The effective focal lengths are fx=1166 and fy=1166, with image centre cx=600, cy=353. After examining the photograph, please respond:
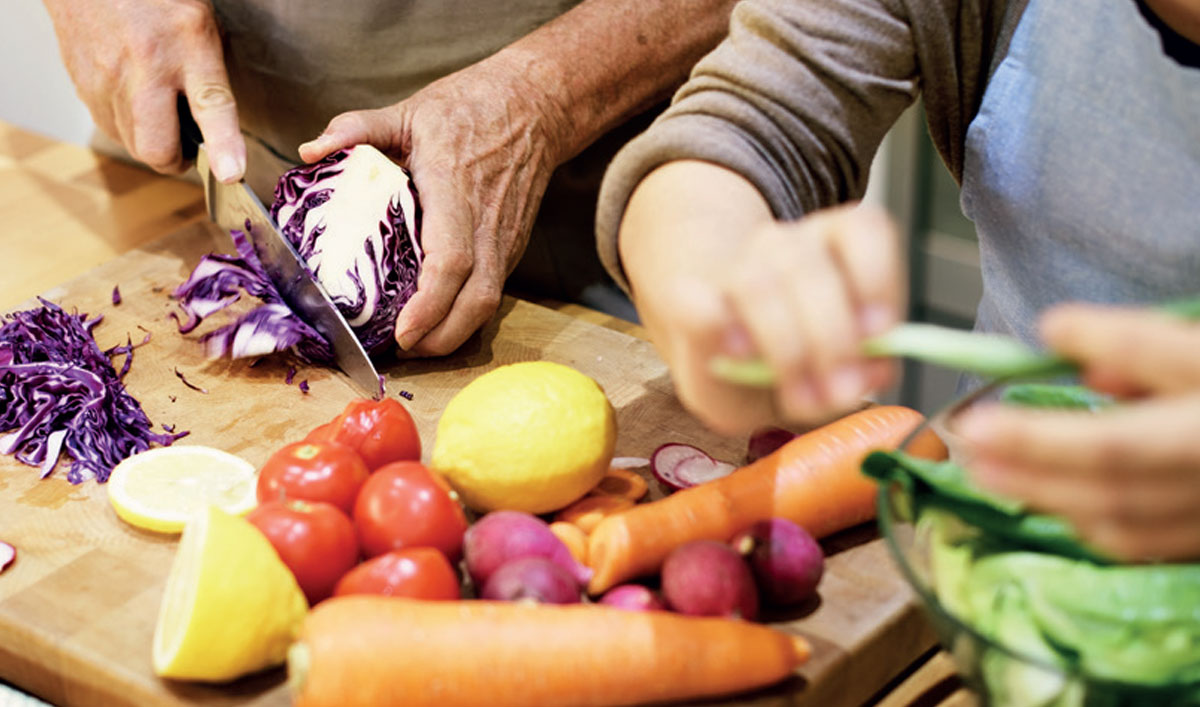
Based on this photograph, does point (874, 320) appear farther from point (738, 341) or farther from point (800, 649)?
point (800, 649)

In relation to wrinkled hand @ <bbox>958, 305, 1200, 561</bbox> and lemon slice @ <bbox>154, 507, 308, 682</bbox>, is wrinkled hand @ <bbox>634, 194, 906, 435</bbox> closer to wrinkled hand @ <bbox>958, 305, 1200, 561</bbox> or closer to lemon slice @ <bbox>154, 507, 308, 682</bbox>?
wrinkled hand @ <bbox>958, 305, 1200, 561</bbox>

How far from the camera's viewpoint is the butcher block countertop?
1236 mm

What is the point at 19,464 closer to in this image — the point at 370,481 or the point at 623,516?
the point at 370,481

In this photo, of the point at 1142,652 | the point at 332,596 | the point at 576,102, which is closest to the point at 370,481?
the point at 332,596

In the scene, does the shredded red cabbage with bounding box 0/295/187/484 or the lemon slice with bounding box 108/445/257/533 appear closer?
the lemon slice with bounding box 108/445/257/533

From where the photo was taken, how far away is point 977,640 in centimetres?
91

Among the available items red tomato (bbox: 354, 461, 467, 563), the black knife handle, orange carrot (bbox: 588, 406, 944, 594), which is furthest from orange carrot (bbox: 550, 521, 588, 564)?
the black knife handle

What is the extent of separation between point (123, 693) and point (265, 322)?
696mm

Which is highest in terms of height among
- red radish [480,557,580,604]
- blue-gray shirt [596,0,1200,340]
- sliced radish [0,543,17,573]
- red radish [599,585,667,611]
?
blue-gray shirt [596,0,1200,340]

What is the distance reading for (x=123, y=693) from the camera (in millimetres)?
1218

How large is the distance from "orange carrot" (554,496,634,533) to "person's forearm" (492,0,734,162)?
795mm

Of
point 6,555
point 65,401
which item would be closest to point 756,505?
point 6,555

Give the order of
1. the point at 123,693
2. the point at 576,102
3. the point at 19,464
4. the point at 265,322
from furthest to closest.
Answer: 1. the point at 576,102
2. the point at 265,322
3. the point at 19,464
4. the point at 123,693

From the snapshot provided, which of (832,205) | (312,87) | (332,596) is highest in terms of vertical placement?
(832,205)
